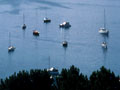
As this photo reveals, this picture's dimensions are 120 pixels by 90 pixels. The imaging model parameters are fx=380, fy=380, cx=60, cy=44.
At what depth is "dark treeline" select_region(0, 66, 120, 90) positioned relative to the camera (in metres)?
16.0

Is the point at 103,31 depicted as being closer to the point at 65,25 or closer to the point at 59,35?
the point at 59,35

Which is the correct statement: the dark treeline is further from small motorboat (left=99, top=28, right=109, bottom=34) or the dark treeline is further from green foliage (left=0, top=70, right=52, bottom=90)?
small motorboat (left=99, top=28, right=109, bottom=34)

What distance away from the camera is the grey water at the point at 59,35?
100.0 ft

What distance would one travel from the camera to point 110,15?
147ft

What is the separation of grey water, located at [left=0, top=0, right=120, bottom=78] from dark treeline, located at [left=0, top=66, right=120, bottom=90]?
1086 cm

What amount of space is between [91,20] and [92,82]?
26.7m

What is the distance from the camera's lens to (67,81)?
1634cm

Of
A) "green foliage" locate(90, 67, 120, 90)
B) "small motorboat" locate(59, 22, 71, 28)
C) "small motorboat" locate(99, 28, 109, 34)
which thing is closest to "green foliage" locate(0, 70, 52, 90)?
"green foliage" locate(90, 67, 120, 90)

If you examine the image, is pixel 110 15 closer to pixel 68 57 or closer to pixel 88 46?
pixel 88 46

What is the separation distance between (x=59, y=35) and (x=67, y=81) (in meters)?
21.5

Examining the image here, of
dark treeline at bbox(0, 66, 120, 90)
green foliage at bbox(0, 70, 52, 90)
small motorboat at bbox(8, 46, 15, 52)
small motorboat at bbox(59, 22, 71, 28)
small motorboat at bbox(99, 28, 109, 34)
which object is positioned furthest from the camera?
small motorboat at bbox(59, 22, 71, 28)

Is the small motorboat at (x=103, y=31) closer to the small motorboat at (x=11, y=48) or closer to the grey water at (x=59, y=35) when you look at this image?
the grey water at (x=59, y=35)

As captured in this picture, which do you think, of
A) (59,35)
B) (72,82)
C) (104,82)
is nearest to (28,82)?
(72,82)

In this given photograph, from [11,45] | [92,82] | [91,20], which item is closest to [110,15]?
[91,20]
